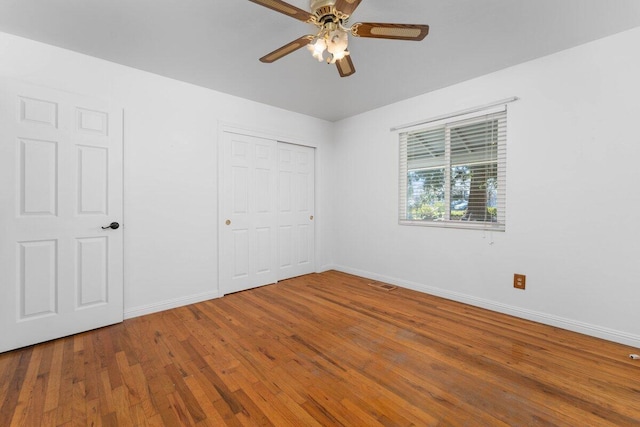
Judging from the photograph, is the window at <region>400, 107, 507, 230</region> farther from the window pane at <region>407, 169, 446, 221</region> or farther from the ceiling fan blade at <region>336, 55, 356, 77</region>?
the ceiling fan blade at <region>336, 55, 356, 77</region>

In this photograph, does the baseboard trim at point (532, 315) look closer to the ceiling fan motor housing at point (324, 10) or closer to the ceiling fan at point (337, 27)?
the ceiling fan at point (337, 27)

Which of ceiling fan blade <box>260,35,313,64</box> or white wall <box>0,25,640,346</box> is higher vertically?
ceiling fan blade <box>260,35,313,64</box>

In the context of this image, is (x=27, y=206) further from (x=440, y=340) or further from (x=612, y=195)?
(x=612, y=195)

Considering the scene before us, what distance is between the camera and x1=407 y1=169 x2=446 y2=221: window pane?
3.46 meters

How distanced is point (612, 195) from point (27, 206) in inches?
192

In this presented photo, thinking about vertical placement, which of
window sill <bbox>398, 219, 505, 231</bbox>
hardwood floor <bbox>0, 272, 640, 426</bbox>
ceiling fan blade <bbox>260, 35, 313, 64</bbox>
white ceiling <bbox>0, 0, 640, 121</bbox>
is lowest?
hardwood floor <bbox>0, 272, 640, 426</bbox>

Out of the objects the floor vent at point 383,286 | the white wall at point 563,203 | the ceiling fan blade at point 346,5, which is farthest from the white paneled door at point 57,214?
the white wall at point 563,203

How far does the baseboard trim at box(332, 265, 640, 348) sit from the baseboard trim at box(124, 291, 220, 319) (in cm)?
239

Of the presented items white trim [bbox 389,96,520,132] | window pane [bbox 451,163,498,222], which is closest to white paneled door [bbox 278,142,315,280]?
white trim [bbox 389,96,520,132]

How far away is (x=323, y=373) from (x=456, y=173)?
262 centimetres

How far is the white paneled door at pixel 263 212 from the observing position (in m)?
3.58

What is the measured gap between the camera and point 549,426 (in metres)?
1.45

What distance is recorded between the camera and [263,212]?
13.0 feet

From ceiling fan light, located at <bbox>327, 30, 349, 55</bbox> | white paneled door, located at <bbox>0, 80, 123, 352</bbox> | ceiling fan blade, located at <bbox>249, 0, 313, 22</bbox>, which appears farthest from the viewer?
white paneled door, located at <bbox>0, 80, 123, 352</bbox>
